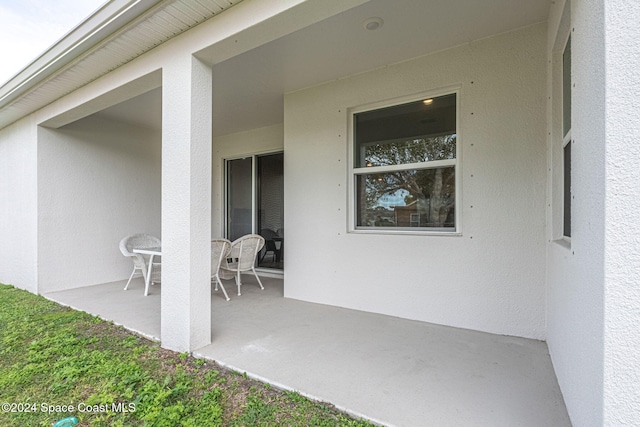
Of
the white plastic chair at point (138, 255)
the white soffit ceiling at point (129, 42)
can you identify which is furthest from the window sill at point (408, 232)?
the white plastic chair at point (138, 255)

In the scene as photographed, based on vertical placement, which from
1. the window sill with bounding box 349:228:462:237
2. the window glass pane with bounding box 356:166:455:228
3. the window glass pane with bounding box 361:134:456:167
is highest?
the window glass pane with bounding box 361:134:456:167

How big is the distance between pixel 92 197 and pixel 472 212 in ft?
18.2

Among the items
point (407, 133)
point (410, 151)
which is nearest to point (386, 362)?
point (410, 151)

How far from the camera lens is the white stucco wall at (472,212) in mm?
2686

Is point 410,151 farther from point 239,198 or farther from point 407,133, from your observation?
point 239,198

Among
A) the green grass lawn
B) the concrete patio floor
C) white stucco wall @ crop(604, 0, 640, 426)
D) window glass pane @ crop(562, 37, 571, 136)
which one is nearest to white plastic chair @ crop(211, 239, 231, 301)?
the concrete patio floor

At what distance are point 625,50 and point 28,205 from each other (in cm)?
629

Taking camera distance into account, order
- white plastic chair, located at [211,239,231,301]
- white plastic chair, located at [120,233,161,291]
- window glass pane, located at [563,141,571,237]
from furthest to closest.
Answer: white plastic chair, located at [120,233,161,291] < white plastic chair, located at [211,239,231,301] < window glass pane, located at [563,141,571,237]

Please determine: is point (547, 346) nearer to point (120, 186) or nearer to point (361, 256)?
point (361, 256)

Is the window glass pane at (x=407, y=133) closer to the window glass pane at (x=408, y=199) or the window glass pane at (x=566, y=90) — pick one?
the window glass pane at (x=408, y=199)

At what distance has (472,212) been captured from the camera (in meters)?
2.95

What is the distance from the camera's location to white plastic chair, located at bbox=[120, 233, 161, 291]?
14.2 ft

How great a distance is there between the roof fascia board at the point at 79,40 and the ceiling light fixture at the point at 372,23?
5.36 feet

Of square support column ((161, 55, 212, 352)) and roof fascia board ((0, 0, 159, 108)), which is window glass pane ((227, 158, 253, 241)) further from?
square support column ((161, 55, 212, 352))
